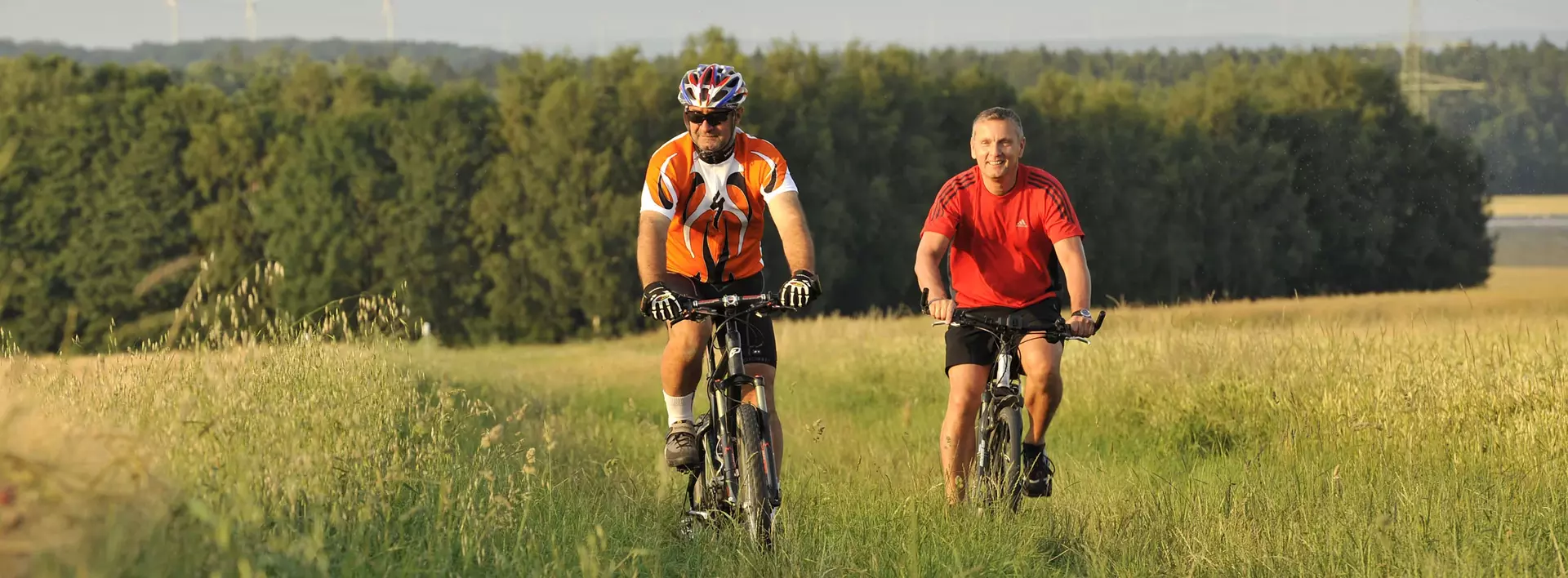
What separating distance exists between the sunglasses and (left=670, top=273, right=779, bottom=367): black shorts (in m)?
0.64

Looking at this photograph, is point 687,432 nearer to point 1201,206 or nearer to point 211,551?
point 211,551

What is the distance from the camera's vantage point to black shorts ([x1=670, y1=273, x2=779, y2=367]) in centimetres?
655

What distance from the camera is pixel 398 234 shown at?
54.4 meters

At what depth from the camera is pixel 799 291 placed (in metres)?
6.10

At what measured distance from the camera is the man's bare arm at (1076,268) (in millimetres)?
6672

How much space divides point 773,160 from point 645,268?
0.68 meters

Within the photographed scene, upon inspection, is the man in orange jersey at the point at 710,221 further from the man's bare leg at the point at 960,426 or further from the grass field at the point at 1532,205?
the grass field at the point at 1532,205

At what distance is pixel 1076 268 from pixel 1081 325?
1.10 ft

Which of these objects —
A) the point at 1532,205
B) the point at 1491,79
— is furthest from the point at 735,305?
the point at 1532,205

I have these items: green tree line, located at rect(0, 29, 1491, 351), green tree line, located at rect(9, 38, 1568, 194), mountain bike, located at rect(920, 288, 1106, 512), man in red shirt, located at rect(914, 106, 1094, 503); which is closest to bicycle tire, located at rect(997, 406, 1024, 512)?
mountain bike, located at rect(920, 288, 1106, 512)

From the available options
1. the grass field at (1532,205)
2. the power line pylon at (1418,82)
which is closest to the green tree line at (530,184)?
the power line pylon at (1418,82)

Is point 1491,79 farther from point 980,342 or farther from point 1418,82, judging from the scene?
point 980,342

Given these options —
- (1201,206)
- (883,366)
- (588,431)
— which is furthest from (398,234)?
(588,431)

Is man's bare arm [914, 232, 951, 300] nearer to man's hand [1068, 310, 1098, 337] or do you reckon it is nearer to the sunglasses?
man's hand [1068, 310, 1098, 337]
